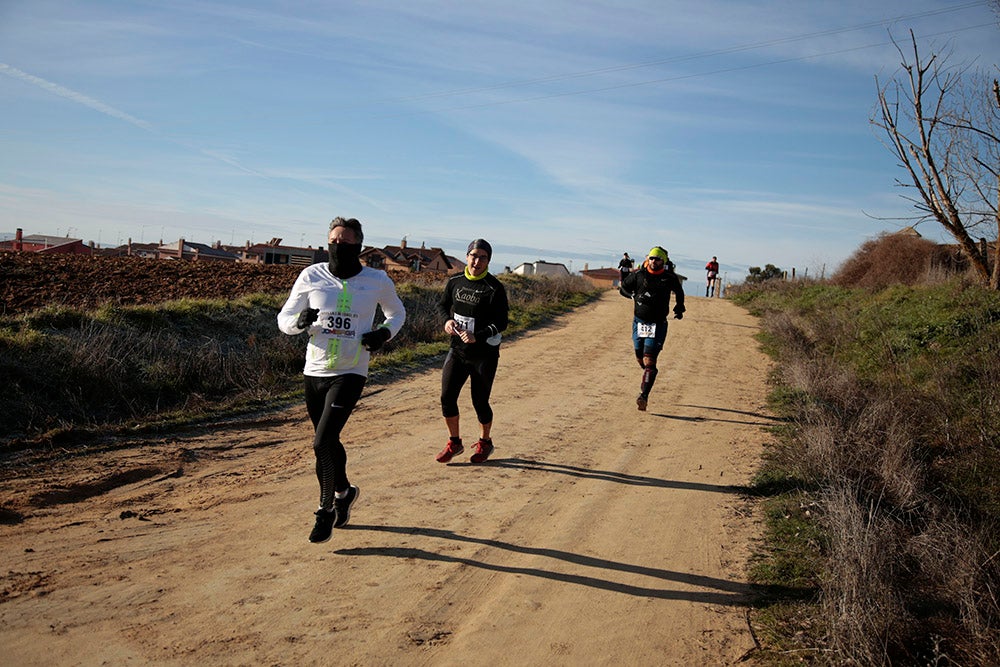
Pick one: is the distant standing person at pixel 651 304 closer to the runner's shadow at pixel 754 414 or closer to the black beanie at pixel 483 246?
the runner's shadow at pixel 754 414

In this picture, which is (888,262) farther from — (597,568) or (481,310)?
(597,568)

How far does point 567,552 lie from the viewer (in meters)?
5.59

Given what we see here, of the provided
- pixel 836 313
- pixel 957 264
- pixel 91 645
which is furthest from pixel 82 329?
pixel 957 264

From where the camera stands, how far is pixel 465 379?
7691mm

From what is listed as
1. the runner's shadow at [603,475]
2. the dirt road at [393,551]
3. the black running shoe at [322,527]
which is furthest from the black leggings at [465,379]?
the black running shoe at [322,527]

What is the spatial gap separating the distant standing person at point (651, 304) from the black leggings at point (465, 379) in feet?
11.7

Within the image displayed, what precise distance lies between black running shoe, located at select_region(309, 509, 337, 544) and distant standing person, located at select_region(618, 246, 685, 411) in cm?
599

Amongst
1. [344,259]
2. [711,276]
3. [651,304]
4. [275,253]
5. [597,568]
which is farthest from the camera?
[275,253]

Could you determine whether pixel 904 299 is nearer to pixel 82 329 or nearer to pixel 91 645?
pixel 82 329

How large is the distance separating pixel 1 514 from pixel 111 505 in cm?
77

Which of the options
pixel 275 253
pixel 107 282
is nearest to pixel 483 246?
pixel 107 282

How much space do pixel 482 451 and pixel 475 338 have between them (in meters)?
1.16

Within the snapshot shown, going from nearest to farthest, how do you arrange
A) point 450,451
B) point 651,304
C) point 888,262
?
point 450,451, point 651,304, point 888,262

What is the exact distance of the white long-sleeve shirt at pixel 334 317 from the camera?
18.1ft
